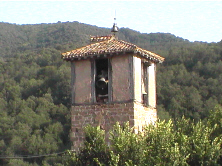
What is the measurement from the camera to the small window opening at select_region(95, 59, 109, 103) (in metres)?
16.2

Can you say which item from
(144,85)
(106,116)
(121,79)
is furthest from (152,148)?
(144,85)

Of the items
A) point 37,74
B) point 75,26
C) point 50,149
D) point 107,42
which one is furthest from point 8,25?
point 107,42

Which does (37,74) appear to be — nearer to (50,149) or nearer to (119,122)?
(50,149)

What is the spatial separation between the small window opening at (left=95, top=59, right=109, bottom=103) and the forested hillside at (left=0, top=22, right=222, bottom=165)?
14.4 meters

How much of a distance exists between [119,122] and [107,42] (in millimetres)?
2770

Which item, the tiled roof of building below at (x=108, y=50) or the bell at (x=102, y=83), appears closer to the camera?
the tiled roof of building below at (x=108, y=50)

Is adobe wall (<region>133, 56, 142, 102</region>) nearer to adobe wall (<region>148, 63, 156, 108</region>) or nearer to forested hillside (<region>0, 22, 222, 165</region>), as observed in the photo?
adobe wall (<region>148, 63, 156, 108</region>)

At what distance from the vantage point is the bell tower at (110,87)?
1560cm

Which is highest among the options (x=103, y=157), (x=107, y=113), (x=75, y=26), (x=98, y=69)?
(x=75, y=26)

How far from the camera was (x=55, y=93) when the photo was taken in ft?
139

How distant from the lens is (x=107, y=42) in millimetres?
16859

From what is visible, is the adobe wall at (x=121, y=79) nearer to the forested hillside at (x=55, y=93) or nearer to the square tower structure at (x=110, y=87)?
the square tower structure at (x=110, y=87)

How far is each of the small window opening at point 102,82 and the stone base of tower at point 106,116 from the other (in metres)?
0.37

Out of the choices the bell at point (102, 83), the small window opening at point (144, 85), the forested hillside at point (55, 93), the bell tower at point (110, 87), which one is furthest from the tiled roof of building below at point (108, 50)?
the forested hillside at point (55, 93)
